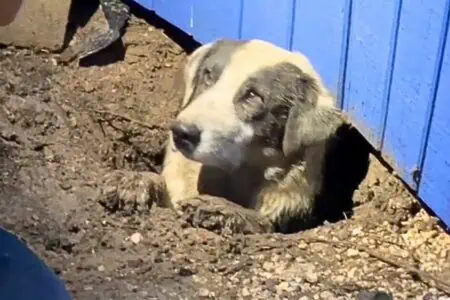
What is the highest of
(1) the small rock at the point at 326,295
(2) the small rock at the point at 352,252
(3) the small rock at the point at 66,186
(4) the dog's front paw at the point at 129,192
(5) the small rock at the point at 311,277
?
(2) the small rock at the point at 352,252

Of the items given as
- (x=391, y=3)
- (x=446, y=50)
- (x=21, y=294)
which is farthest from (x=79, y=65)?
(x=21, y=294)

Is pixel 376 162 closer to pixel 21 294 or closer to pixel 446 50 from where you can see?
pixel 446 50

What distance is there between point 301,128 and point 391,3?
0.51 meters

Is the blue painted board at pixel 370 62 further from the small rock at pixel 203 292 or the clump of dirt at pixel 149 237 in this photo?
the small rock at pixel 203 292

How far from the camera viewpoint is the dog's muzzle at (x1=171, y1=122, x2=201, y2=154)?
2.62m

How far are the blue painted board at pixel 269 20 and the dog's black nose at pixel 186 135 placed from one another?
58 centimetres

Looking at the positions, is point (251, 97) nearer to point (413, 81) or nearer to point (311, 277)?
point (413, 81)

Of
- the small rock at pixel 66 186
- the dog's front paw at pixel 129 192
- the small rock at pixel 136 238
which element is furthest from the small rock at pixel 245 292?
the small rock at pixel 66 186

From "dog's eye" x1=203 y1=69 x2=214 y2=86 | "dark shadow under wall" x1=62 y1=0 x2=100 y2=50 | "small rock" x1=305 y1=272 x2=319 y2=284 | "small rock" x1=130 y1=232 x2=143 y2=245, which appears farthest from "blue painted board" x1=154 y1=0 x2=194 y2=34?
"small rock" x1=305 y1=272 x2=319 y2=284

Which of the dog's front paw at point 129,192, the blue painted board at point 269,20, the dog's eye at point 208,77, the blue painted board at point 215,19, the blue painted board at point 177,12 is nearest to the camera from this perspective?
the dog's front paw at point 129,192

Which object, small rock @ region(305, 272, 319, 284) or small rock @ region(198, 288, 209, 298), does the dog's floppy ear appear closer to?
small rock @ region(305, 272, 319, 284)

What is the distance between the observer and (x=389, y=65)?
259cm

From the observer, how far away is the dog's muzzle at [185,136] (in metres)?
2.62

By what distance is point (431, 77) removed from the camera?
7.91ft
